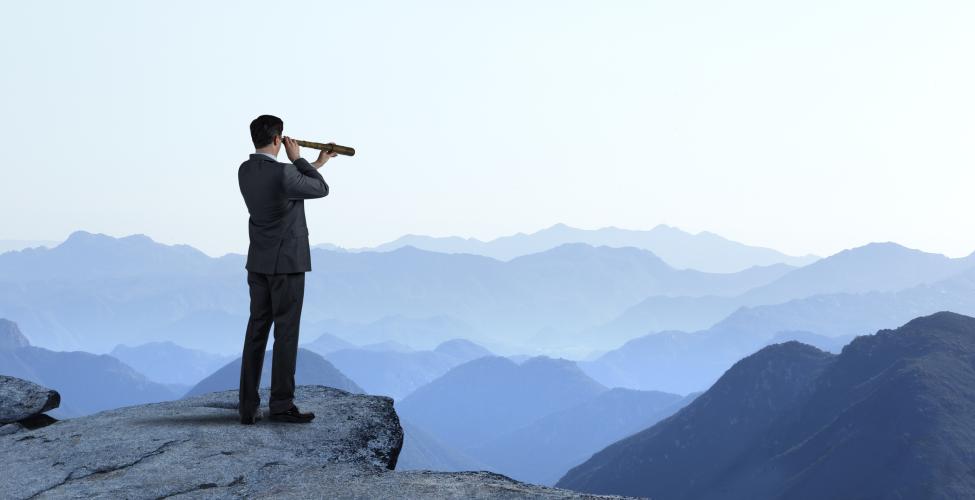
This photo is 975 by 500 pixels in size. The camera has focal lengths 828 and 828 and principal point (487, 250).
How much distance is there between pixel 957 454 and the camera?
445 ft

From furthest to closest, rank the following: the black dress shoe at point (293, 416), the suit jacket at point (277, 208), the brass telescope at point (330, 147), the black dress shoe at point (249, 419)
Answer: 1. the black dress shoe at point (293, 416)
2. the black dress shoe at point (249, 419)
3. the brass telescope at point (330, 147)
4. the suit jacket at point (277, 208)

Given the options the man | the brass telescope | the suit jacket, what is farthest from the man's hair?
the brass telescope

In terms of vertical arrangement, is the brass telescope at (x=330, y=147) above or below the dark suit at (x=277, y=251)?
above

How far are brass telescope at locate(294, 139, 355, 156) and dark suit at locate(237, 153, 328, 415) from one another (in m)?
0.50

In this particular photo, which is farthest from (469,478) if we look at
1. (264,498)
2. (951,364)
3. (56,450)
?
(951,364)

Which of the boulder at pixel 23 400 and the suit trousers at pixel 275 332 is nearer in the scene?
the suit trousers at pixel 275 332

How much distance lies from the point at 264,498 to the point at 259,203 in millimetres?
3832

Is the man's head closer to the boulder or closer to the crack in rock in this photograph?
the crack in rock

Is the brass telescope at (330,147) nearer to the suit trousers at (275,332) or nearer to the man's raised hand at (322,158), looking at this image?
the man's raised hand at (322,158)

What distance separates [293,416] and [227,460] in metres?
1.72

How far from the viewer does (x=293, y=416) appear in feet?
38.3

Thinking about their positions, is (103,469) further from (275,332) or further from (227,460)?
(275,332)

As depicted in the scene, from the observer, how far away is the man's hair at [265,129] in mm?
10719

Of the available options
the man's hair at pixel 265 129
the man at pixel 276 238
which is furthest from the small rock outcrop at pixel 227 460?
the man's hair at pixel 265 129
